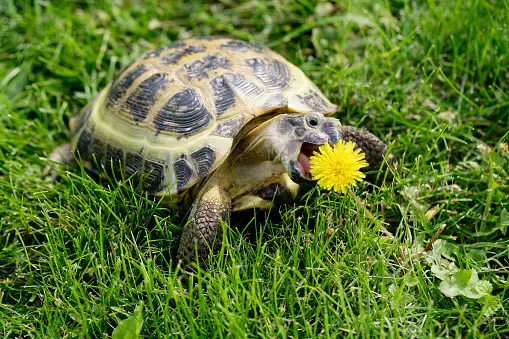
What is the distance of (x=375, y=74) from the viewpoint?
4039 millimetres

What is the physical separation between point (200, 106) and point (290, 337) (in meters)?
1.37

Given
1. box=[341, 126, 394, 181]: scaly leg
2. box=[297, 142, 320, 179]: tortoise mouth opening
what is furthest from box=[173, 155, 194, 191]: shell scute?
box=[341, 126, 394, 181]: scaly leg

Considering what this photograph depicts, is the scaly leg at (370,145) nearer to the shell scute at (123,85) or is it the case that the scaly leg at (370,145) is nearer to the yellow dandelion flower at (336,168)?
the yellow dandelion flower at (336,168)

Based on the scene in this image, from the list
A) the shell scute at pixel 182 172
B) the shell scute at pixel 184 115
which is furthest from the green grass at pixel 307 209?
the shell scute at pixel 184 115

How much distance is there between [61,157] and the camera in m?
4.04

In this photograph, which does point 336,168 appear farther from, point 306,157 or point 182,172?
point 182,172

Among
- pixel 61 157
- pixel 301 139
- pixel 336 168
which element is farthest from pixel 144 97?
pixel 336 168

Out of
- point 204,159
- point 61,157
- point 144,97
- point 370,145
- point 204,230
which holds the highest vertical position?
point 144,97

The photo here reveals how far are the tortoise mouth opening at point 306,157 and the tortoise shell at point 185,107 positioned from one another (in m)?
0.35

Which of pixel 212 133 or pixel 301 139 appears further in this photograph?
pixel 212 133

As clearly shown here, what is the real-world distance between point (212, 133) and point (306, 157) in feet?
1.76

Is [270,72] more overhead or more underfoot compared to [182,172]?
more overhead

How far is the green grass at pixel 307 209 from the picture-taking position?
9.09ft

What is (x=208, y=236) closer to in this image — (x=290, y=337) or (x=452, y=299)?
(x=290, y=337)
